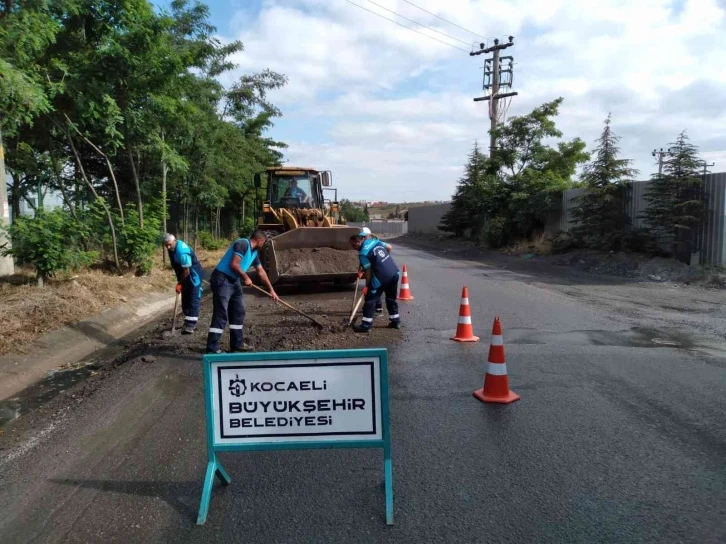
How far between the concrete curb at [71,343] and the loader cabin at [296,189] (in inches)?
207

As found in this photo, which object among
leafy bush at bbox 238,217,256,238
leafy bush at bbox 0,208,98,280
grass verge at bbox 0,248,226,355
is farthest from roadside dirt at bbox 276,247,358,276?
leafy bush at bbox 238,217,256,238

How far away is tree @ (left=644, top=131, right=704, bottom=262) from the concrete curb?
12774 millimetres

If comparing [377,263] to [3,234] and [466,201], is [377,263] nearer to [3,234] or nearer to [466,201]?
[3,234]

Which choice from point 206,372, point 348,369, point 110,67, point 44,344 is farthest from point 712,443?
point 110,67

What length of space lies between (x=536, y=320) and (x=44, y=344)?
6989 millimetres

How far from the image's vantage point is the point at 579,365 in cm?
634

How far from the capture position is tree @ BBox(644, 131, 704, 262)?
14.8 meters

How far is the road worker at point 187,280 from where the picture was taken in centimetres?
818

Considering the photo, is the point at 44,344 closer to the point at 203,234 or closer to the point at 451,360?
the point at 451,360

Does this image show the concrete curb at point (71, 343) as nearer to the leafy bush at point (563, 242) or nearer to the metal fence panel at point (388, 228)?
the leafy bush at point (563, 242)

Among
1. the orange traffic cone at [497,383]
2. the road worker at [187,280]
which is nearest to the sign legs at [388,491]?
the orange traffic cone at [497,383]

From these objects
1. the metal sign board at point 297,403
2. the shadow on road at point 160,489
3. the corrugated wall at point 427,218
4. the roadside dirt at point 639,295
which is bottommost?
the shadow on road at point 160,489

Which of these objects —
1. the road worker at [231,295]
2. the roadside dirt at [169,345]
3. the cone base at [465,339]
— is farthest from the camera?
the cone base at [465,339]

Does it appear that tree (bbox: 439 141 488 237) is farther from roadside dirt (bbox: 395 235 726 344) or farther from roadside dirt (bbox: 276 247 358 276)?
roadside dirt (bbox: 276 247 358 276)
